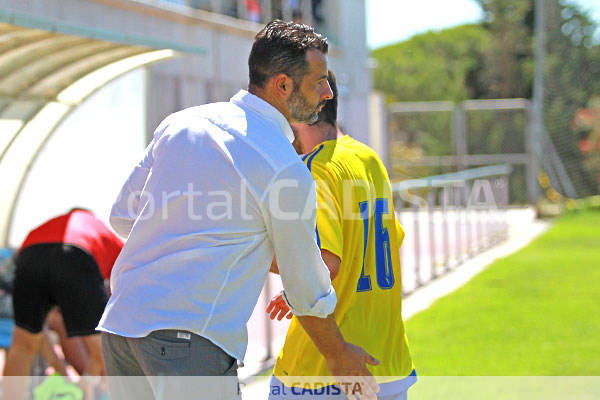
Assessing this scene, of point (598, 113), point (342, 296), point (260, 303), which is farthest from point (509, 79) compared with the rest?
point (342, 296)

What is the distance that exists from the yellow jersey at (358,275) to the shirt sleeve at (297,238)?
0.44 metres

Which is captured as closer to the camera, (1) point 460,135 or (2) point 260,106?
(2) point 260,106

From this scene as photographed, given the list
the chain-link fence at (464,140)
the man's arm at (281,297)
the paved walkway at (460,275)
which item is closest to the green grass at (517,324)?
the paved walkway at (460,275)

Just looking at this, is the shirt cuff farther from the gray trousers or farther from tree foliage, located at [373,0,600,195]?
tree foliage, located at [373,0,600,195]

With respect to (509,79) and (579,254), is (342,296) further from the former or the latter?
(509,79)

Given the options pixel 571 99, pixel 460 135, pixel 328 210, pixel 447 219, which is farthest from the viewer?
pixel 571 99

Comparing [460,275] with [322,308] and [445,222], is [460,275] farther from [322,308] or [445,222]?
[322,308]

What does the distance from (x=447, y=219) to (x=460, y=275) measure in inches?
37.8

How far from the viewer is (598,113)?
962 inches

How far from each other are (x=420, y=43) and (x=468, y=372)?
5494 cm

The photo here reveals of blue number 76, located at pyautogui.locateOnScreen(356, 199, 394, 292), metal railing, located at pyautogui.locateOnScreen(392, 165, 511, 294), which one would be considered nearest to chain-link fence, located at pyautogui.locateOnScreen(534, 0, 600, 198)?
metal railing, located at pyautogui.locateOnScreen(392, 165, 511, 294)

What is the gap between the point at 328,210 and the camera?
275 cm

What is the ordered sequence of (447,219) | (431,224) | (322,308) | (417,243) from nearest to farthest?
(322,308)
(417,243)
(431,224)
(447,219)

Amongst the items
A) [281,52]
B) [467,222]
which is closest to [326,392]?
[281,52]
